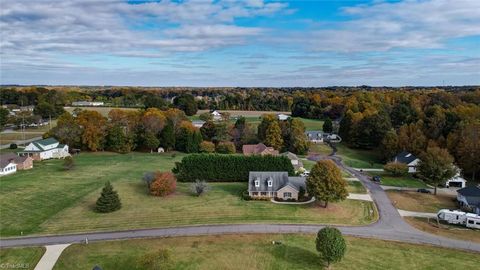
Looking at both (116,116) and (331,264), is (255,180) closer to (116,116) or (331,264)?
(331,264)

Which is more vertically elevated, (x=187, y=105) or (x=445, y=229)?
(x=187, y=105)

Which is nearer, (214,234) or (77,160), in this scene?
(214,234)

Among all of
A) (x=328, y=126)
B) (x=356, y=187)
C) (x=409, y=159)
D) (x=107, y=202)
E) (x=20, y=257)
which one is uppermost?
(x=328, y=126)

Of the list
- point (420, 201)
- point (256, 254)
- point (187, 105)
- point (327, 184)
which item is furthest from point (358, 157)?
point (187, 105)

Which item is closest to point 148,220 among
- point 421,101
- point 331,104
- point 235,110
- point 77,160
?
point 77,160

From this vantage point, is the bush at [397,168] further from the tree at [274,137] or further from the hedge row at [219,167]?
the tree at [274,137]

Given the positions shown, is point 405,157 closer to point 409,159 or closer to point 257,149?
point 409,159

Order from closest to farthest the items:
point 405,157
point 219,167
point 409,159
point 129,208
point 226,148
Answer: point 129,208
point 219,167
point 409,159
point 405,157
point 226,148

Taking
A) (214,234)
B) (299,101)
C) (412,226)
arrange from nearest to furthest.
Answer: (214,234) < (412,226) < (299,101)
